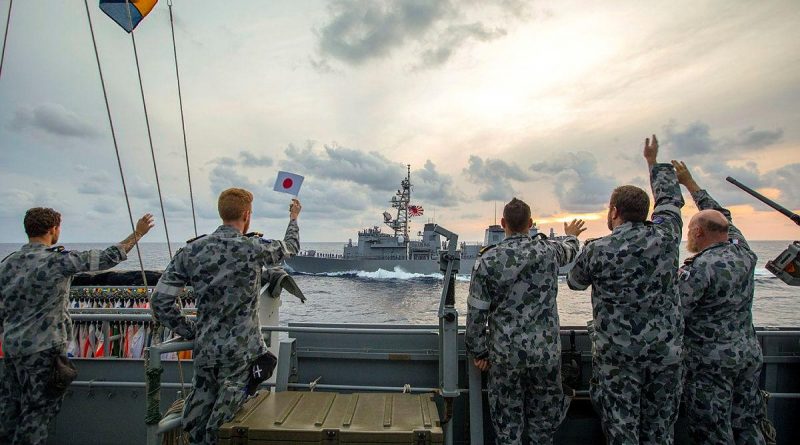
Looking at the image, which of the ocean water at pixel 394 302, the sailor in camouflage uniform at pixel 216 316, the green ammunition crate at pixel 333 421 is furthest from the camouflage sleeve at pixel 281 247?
the ocean water at pixel 394 302

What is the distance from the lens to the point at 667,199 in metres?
2.92

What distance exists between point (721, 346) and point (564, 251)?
3.64 feet

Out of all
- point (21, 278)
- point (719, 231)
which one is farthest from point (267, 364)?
point (719, 231)

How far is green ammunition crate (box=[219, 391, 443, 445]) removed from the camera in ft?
7.00

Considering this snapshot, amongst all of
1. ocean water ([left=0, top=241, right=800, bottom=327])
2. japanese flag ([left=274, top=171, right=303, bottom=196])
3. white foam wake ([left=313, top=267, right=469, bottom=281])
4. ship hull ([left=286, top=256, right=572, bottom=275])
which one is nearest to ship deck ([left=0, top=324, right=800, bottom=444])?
japanese flag ([left=274, top=171, right=303, bottom=196])

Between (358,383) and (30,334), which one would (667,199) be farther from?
(30,334)

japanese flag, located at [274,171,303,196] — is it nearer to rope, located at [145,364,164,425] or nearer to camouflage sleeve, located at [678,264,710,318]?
rope, located at [145,364,164,425]

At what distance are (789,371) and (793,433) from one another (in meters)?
0.55

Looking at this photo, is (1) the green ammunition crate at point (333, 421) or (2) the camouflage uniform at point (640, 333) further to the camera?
(2) the camouflage uniform at point (640, 333)

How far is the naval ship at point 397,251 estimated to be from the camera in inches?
2174

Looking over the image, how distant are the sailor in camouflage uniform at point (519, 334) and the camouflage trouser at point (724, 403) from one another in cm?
84

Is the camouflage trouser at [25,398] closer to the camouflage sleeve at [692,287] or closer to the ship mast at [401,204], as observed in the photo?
the camouflage sleeve at [692,287]

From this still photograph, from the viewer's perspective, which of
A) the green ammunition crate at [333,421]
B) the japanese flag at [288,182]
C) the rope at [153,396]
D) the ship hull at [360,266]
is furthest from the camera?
the ship hull at [360,266]

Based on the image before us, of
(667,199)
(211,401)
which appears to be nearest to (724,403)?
(667,199)
